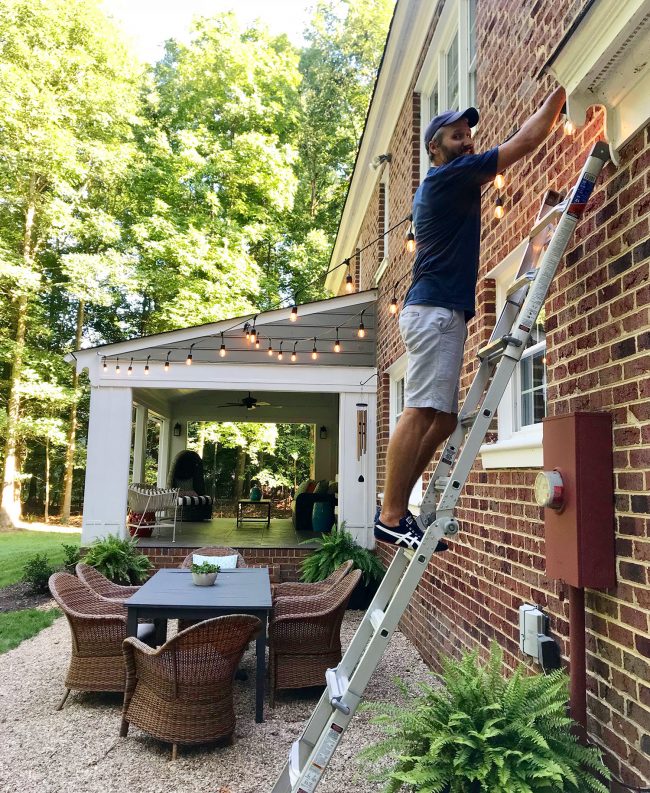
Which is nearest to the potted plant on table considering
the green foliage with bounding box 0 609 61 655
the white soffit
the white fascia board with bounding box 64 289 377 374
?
the green foliage with bounding box 0 609 61 655

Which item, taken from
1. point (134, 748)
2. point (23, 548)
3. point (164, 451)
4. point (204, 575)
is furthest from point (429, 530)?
point (164, 451)

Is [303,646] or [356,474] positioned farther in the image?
[356,474]

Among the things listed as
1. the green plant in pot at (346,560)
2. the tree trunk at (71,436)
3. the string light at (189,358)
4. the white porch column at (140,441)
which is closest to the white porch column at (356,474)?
the green plant in pot at (346,560)

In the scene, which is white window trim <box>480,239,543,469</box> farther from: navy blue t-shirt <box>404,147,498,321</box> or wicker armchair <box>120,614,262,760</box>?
wicker armchair <box>120,614,262,760</box>

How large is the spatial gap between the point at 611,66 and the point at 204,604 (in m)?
3.83

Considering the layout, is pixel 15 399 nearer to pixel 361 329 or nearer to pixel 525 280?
pixel 361 329

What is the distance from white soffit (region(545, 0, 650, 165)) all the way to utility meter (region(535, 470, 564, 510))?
124 centimetres

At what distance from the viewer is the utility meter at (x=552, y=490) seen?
2457mm

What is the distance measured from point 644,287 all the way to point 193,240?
1564 centimetres

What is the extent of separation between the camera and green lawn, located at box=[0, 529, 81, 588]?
33.1 ft

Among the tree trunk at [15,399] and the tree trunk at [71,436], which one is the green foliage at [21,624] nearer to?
the tree trunk at [15,399]

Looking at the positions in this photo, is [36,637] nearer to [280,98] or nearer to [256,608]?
[256,608]

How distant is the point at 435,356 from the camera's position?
2.56 metres

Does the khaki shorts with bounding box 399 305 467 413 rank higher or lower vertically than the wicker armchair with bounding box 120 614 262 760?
higher
